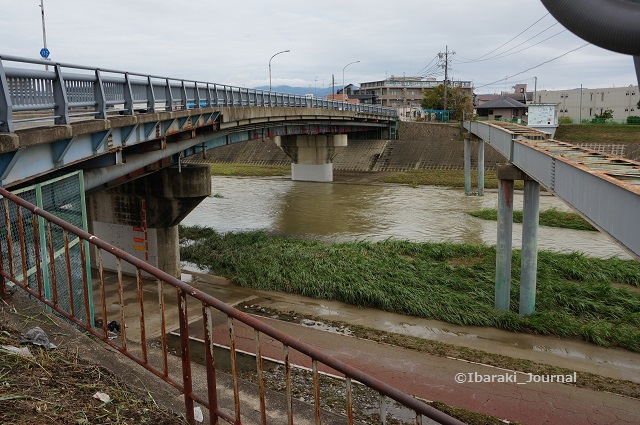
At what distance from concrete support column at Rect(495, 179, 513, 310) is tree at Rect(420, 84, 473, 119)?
60.2 meters

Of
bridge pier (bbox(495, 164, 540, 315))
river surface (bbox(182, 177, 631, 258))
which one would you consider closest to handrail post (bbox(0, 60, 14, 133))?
bridge pier (bbox(495, 164, 540, 315))

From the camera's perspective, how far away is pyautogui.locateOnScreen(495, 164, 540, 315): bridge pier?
14.6 m

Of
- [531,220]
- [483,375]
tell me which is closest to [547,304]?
[531,220]

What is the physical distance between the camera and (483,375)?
11625 millimetres

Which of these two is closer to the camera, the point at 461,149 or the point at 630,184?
the point at 630,184

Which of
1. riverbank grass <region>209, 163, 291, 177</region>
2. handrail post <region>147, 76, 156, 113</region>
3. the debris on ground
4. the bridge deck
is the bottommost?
riverbank grass <region>209, 163, 291, 177</region>

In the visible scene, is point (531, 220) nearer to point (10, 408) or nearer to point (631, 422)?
point (631, 422)

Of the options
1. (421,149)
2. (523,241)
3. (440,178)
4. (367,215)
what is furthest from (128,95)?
(421,149)

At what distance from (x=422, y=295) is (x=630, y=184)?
394 inches

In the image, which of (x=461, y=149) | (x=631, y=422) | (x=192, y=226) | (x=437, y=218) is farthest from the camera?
(x=461, y=149)

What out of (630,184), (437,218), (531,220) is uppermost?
(630,184)

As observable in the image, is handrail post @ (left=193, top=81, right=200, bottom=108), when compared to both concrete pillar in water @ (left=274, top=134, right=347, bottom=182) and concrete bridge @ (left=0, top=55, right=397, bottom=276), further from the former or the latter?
concrete pillar in water @ (left=274, top=134, right=347, bottom=182)

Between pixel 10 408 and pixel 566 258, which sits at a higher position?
pixel 10 408

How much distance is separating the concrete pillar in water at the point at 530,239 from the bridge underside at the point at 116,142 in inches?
380
